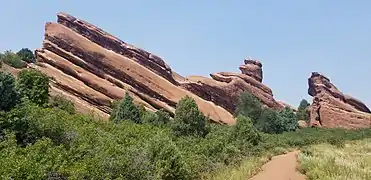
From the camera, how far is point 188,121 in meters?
29.4

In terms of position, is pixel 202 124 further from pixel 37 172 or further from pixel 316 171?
pixel 37 172

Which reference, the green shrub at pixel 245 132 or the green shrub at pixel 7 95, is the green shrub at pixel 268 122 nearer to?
the green shrub at pixel 245 132

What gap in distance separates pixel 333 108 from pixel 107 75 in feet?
113

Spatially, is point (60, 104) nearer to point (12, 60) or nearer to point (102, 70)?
point (102, 70)

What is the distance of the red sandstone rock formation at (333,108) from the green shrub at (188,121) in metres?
37.5

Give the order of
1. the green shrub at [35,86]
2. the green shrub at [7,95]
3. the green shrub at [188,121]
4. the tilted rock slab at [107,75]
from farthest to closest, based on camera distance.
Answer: the tilted rock slab at [107,75] < the green shrub at [35,86] < the green shrub at [188,121] < the green shrub at [7,95]

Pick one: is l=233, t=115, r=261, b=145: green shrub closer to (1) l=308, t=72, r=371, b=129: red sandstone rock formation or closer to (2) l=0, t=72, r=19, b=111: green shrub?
(2) l=0, t=72, r=19, b=111: green shrub

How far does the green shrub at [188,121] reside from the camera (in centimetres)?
2920

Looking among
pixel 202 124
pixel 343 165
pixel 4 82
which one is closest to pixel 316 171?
pixel 343 165

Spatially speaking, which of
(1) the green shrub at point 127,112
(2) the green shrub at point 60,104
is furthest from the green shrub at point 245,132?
(2) the green shrub at point 60,104

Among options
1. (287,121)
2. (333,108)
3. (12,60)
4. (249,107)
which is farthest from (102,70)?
(333,108)

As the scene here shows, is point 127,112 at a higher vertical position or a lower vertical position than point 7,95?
higher

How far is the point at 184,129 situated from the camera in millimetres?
29188

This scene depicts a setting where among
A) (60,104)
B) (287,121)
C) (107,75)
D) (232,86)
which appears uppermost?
(232,86)
